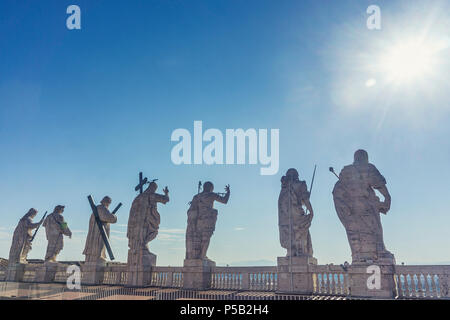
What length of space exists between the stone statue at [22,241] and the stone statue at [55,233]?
59.8 inches

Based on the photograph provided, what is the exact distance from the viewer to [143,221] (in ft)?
44.3

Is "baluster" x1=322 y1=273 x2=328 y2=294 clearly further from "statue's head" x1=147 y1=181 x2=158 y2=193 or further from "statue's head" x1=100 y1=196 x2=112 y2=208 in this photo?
"statue's head" x1=100 y1=196 x2=112 y2=208

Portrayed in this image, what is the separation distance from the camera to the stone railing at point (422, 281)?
777 cm

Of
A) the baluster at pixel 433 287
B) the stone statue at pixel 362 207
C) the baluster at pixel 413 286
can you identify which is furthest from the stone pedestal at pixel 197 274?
the baluster at pixel 433 287

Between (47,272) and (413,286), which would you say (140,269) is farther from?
(413,286)

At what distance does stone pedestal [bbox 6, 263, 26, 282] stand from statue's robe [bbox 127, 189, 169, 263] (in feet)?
24.3

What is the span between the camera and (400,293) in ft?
27.3

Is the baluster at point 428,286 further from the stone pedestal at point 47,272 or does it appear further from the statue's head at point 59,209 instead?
the statue's head at point 59,209

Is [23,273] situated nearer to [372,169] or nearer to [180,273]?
[180,273]

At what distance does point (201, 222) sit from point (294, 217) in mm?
3871

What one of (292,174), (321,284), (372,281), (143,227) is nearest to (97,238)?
(143,227)
